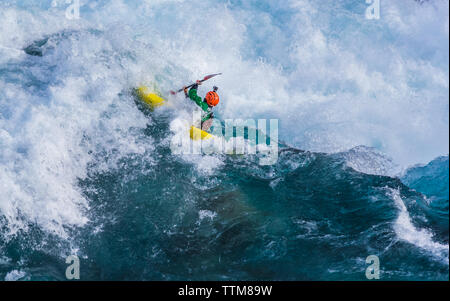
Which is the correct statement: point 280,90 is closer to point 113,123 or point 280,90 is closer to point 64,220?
point 113,123

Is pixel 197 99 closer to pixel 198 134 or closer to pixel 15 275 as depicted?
pixel 198 134

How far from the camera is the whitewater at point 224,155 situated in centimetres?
578

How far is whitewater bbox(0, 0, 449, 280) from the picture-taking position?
228 inches

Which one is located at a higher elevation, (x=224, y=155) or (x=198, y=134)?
(x=198, y=134)

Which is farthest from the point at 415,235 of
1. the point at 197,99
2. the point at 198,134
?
the point at 197,99

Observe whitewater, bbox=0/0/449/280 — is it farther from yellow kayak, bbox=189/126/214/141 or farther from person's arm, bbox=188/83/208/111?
person's arm, bbox=188/83/208/111

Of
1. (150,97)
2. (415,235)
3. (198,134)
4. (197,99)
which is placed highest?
(150,97)

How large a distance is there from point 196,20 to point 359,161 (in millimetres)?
6054

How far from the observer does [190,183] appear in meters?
6.97

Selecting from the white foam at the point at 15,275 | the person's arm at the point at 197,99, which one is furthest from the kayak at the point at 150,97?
the white foam at the point at 15,275

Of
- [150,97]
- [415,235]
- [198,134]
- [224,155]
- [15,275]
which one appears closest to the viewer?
[15,275]

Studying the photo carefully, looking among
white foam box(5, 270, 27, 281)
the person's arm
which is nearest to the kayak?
the person's arm

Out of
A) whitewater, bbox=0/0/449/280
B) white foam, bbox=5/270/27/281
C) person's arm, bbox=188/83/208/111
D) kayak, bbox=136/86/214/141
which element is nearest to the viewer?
white foam, bbox=5/270/27/281

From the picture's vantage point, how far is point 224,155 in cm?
765
